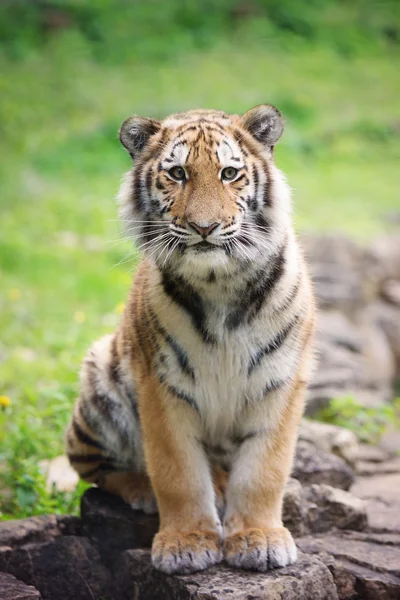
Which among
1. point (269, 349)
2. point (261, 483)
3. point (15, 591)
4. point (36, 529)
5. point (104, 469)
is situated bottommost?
point (15, 591)

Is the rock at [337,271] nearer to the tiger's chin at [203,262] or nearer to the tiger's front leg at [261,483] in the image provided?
the tiger's front leg at [261,483]

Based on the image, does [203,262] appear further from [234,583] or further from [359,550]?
[359,550]

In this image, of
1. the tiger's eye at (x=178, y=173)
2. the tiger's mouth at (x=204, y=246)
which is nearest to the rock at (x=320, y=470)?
the tiger's mouth at (x=204, y=246)

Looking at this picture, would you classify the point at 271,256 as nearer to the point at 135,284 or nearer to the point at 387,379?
the point at 135,284

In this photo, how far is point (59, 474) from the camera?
11.7 feet

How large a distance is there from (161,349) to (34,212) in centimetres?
477

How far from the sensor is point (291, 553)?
2.54 m

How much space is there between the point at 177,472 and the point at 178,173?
2.79 ft

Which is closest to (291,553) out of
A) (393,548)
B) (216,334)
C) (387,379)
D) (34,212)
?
(393,548)

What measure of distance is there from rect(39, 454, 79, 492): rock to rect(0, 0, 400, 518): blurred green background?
1.24 metres

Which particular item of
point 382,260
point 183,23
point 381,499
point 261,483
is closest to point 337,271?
point 382,260

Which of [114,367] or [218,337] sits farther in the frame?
[114,367]

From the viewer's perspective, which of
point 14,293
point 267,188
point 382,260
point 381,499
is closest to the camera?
point 267,188

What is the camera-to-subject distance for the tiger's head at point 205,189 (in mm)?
2375
